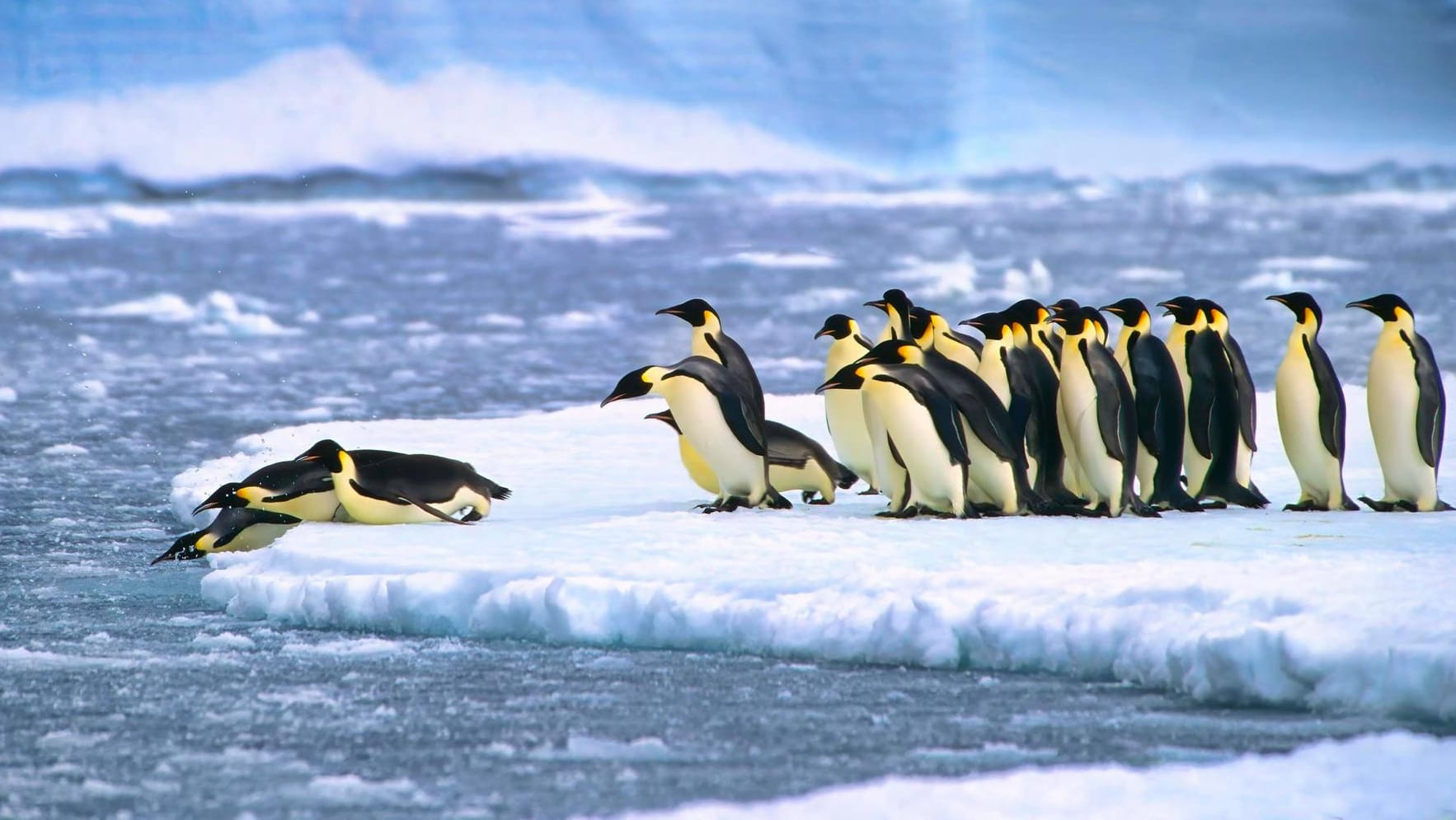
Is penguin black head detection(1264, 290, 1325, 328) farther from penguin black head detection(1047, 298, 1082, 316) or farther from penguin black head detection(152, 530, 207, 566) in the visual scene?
penguin black head detection(152, 530, 207, 566)

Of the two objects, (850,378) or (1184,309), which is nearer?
(850,378)

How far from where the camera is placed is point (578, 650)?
12.2 feet

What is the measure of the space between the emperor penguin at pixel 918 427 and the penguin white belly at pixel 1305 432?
3.45 ft

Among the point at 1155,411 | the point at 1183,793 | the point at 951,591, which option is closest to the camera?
the point at 1183,793

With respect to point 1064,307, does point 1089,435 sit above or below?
below

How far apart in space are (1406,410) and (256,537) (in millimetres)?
3343

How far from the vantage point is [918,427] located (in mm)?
4539

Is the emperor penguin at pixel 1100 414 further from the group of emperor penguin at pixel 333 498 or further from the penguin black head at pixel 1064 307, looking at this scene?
the group of emperor penguin at pixel 333 498

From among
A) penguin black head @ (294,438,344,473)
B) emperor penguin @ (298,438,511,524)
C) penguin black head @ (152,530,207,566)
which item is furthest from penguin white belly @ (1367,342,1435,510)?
penguin black head @ (152,530,207,566)

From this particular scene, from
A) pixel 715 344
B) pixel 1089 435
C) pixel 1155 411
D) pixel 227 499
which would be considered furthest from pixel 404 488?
pixel 1155 411

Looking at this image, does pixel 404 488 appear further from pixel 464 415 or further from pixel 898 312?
pixel 464 415

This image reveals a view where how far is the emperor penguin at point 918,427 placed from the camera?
4.54 m

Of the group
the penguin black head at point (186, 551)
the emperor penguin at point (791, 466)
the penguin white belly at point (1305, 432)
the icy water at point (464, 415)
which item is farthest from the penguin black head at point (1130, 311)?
the penguin black head at point (186, 551)

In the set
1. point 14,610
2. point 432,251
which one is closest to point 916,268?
point 432,251
